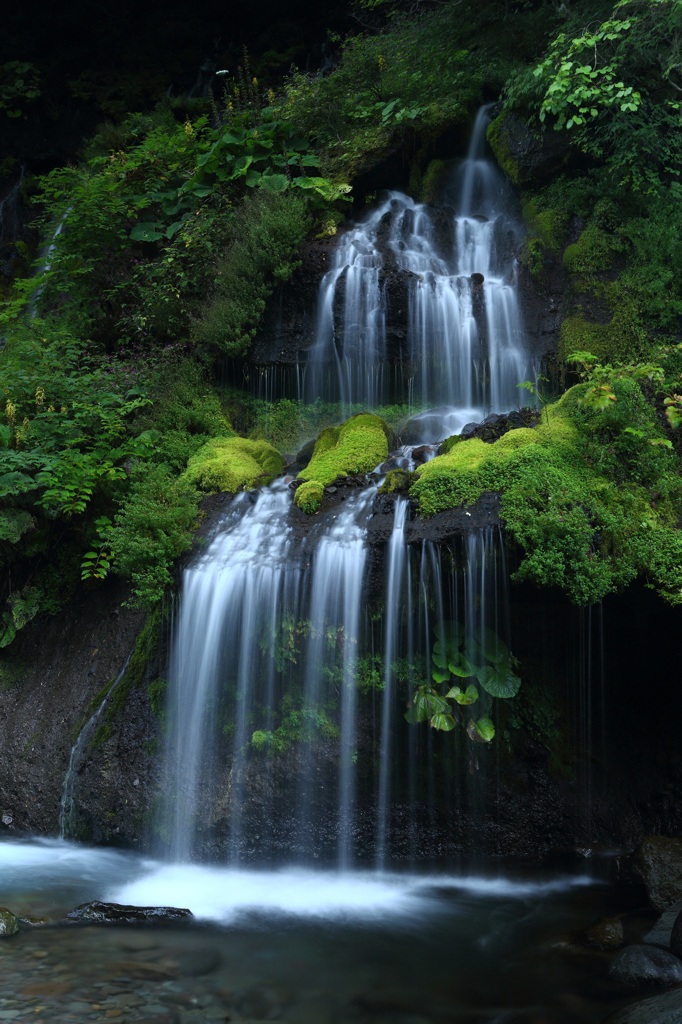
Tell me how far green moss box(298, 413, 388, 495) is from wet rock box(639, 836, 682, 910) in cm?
439

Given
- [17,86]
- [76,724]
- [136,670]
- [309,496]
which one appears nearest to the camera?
[309,496]

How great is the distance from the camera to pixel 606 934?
17.1 ft

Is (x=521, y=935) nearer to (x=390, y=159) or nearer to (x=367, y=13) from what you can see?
(x=390, y=159)

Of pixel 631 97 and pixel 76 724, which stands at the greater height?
pixel 631 97

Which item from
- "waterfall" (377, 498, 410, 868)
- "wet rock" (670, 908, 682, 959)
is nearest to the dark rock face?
"waterfall" (377, 498, 410, 868)

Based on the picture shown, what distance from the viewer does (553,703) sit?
7008mm

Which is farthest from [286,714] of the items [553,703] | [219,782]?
[553,703]

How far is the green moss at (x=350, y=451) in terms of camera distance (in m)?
8.03

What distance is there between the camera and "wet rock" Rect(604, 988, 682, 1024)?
379 centimetres

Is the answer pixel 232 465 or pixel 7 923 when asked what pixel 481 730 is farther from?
pixel 232 465

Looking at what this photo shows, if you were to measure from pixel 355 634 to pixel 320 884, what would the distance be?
2.14 metres

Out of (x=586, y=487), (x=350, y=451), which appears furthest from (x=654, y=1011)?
(x=350, y=451)

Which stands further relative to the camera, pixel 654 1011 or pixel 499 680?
pixel 499 680

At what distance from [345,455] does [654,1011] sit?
18.4 ft
